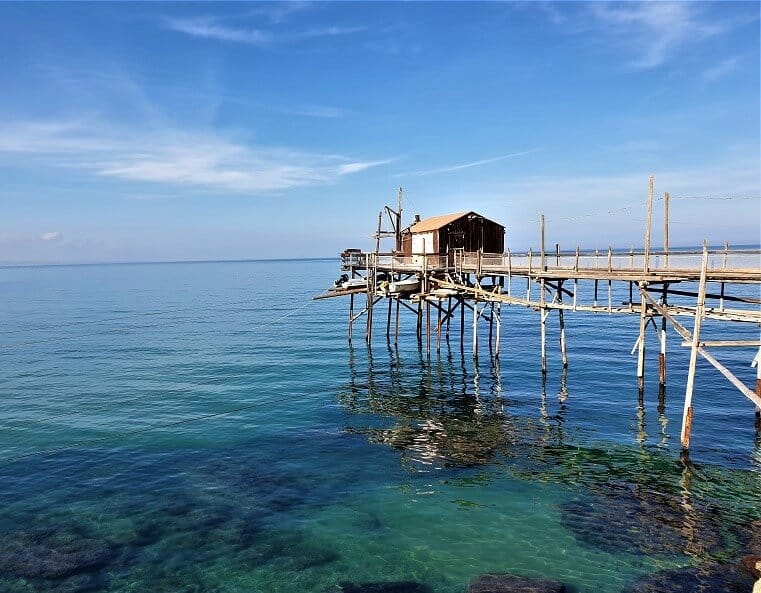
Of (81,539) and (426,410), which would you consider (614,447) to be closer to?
(426,410)

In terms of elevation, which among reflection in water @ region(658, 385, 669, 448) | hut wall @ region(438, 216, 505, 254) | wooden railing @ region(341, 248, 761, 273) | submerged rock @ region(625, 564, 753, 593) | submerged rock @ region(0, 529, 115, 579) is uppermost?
hut wall @ region(438, 216, 505, 254)

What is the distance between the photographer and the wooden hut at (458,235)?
3828 centimetres

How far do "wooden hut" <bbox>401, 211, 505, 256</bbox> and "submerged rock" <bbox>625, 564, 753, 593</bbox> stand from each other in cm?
2680

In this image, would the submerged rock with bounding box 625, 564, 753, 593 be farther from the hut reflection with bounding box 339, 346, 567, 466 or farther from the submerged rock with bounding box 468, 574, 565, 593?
the hut reflection with bounding box 339, 346, 567, 466

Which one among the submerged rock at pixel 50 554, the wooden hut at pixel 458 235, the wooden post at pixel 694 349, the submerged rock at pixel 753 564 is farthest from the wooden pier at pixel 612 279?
the submerged rock at pixel 50 554

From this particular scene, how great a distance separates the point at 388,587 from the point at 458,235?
96.0 ft

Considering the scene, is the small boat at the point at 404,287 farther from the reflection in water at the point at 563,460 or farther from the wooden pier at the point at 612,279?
the reflection in water at the point at 563,460

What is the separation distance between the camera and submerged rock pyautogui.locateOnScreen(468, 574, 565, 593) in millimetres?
11691

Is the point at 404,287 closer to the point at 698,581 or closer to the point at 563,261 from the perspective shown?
the point at 563,261

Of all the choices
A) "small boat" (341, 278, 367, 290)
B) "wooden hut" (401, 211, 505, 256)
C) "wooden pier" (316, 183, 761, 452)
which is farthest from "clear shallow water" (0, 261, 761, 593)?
"wooden hut" (401, 211, 505, 256)

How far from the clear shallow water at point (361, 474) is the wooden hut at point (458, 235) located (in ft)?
28.2

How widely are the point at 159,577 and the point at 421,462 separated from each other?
9317 mm

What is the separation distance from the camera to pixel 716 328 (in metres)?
46.3

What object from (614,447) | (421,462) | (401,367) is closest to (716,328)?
(401,367)
